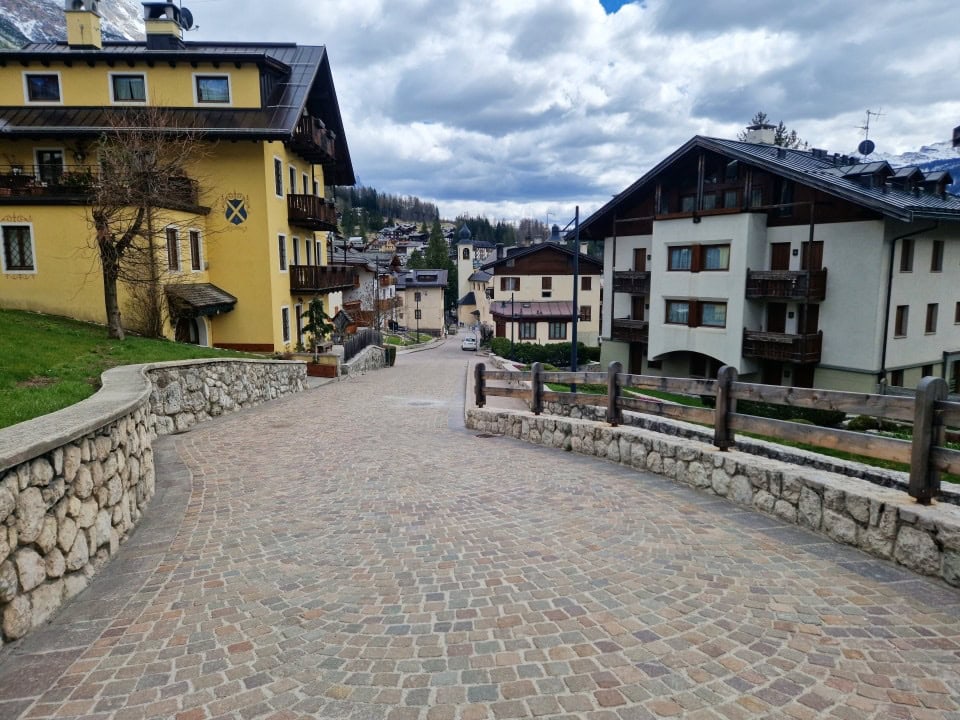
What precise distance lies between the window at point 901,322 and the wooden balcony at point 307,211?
25.3m

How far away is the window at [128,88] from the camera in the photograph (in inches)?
916

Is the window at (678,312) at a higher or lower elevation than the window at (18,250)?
lower

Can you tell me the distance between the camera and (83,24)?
24562 millimetres

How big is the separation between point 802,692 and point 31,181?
81.2ft

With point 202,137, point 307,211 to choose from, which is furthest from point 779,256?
point 202,137

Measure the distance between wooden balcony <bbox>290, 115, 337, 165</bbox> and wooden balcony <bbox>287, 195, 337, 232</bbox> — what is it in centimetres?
208

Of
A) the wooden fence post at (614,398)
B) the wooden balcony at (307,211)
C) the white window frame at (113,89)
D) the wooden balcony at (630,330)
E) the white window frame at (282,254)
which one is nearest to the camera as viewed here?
the wooden fence post at (614,398)

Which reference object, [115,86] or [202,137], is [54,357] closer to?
[202,137]

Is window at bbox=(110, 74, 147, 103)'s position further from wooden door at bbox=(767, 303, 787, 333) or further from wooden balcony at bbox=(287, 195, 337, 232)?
wooden door at bbox=(767, 303, 787, 333)

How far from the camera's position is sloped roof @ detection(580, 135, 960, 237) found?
20750mm

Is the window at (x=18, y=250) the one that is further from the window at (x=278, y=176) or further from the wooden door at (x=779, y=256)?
the wooden door at (x=779, y=256)

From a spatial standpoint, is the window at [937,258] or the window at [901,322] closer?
the window at [901,322]

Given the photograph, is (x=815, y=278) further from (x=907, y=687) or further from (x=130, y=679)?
(x=130, y=679)

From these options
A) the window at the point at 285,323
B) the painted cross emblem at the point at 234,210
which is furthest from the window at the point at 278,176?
the window at the point at 285,323
